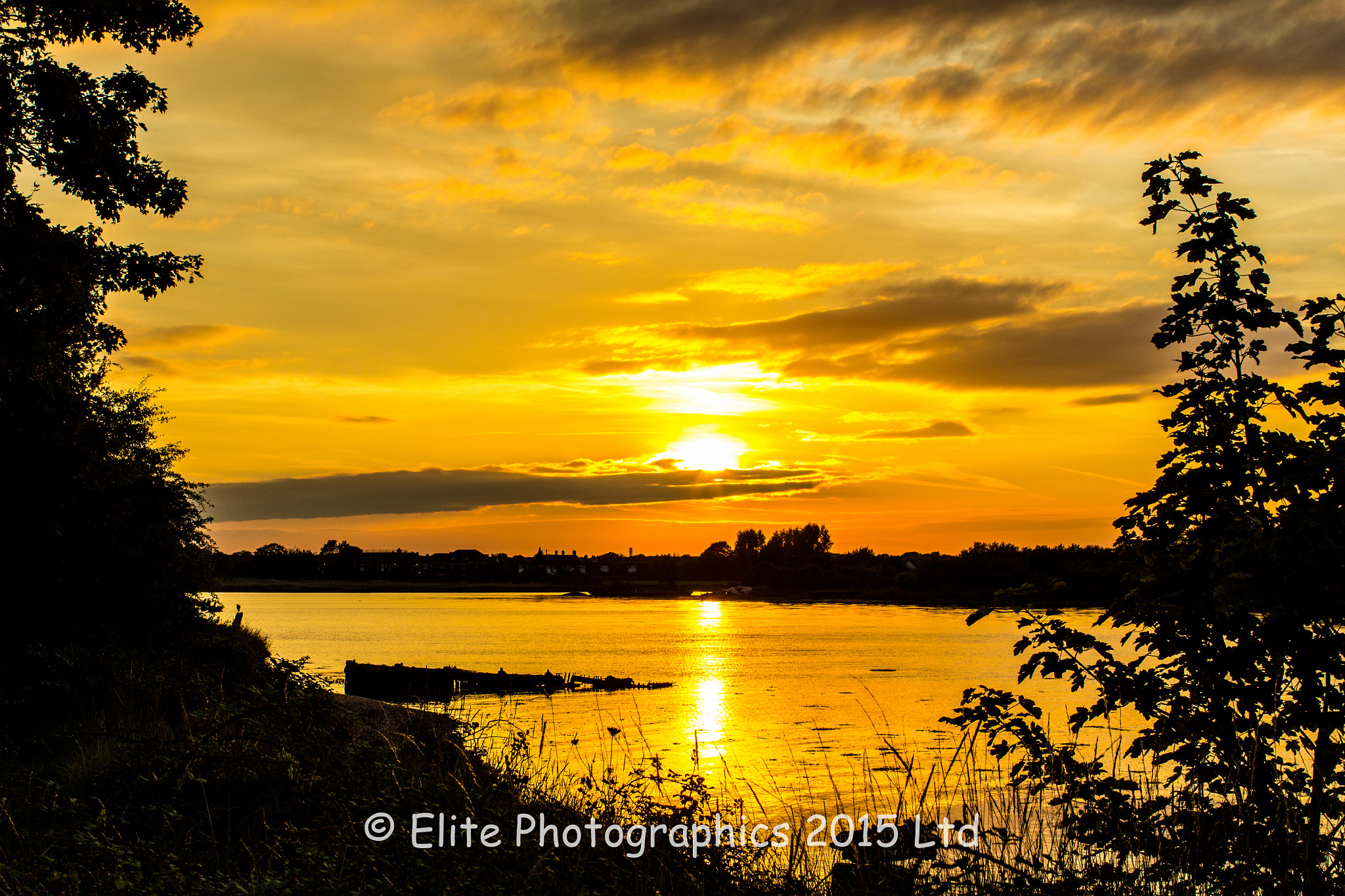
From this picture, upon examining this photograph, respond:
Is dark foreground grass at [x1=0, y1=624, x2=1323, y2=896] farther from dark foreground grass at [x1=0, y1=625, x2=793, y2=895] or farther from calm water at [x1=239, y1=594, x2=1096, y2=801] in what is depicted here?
calm water at [x1=239, y1=594, x2=1096, y2=801]

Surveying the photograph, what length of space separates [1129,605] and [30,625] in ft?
58.6

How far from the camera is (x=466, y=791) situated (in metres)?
10.4

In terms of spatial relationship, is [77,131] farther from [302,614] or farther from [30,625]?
[302,614]

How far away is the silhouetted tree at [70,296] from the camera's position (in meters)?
15.7

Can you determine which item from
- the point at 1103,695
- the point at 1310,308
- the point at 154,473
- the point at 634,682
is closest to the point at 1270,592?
the point at 1103,695

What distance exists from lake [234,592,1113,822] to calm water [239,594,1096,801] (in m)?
0.18

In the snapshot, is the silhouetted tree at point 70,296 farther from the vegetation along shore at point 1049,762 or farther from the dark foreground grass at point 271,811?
the dark foreground grass at point 271,811

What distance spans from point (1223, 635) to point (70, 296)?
1620 centimetres

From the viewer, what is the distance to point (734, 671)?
6512cm

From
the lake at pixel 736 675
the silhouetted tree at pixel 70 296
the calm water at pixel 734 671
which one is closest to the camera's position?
the silhouetted tree at pixel 70 296

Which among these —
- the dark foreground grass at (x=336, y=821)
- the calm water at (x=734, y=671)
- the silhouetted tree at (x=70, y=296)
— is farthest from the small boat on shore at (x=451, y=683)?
the dark foreground grass at (x=336, y=821)

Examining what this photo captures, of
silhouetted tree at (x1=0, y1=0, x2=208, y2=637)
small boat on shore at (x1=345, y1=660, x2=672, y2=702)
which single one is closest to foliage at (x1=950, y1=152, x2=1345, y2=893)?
silhouetted tree at (x1=0, y1=0, x2=208, y2=637)

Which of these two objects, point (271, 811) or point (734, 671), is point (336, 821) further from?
point (734, 671)

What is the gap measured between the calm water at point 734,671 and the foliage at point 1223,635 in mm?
3320
